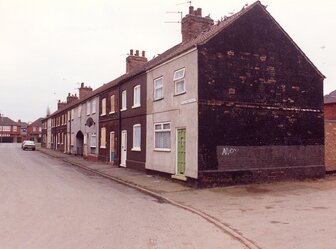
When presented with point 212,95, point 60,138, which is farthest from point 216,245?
point 60,138

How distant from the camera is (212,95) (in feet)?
52.0

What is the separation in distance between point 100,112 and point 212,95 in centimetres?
1714

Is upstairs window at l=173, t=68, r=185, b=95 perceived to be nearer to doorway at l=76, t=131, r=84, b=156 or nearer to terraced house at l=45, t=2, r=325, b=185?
terraced house at l=45, t=2, r=325, b=185

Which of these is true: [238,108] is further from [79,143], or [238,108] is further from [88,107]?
[79,143]

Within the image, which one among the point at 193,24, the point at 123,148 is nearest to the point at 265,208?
the point at 193,24

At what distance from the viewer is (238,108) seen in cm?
1645

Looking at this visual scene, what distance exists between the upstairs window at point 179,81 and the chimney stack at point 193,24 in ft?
13.4

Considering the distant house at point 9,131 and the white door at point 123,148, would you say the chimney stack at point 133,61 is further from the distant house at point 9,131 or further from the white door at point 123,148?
the distant house at point 9,131

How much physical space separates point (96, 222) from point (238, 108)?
9.42 m

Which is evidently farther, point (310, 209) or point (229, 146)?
point (229, 146)

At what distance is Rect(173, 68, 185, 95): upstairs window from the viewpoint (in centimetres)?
1708

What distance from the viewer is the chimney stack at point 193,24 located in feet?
67.9

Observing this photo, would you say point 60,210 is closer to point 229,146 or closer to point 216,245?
point 216,245

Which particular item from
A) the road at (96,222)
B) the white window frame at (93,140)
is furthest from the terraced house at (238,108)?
Result: the white window frame at (93,140)
